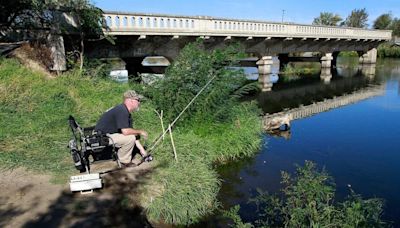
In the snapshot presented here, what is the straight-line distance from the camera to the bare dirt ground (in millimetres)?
4625

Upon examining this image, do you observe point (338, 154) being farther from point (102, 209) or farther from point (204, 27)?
point (204, 27)

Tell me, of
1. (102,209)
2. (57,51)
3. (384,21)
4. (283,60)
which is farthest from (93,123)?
(384,21)

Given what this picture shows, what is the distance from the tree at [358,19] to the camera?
9506cm

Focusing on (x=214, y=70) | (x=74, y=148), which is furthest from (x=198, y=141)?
(x=74, y=148)

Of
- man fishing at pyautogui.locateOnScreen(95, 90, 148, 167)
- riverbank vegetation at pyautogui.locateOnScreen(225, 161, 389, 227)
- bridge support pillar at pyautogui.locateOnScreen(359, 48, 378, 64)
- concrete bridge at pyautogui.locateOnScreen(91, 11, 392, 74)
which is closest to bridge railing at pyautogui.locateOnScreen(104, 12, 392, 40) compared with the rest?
concrete bridge at pyautogui.locateOnScreen(91, 11, 392, 74)

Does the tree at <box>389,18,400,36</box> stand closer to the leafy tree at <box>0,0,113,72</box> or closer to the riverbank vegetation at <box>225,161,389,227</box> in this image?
the leafy tree at <box>0,0,113,72</box>

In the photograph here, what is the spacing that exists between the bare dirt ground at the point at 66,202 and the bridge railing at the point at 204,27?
→ 9651 millimetres

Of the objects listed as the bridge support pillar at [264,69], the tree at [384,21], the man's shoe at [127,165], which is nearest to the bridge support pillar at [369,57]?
the bridge support pillar at [264,69]

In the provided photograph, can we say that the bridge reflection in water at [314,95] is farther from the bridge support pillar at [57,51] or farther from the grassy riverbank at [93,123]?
the bridge support pillar at [57,51]

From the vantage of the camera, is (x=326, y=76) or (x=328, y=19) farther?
(x=328, y=19)

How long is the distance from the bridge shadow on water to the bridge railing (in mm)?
10043

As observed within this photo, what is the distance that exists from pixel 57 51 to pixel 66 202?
8034 millimetres

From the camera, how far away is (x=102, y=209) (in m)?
4.97

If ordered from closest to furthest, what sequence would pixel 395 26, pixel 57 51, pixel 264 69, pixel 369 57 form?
pixel 57 51
pixel 264 69
pixel 369 57
pixel 395 26
